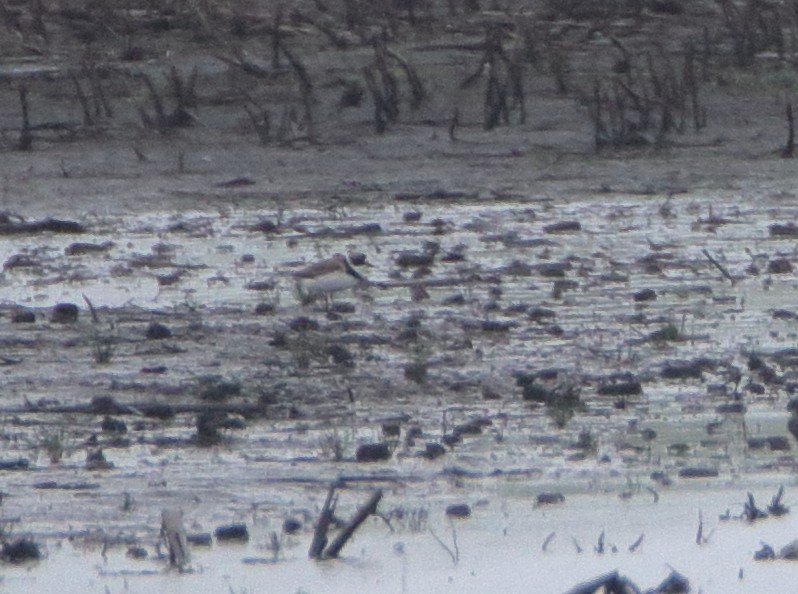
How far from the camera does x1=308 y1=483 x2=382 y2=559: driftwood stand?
568cm

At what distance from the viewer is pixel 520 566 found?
580cm

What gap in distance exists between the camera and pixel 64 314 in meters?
9.56

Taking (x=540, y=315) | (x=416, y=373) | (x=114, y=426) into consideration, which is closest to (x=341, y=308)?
(x=540, y=315)

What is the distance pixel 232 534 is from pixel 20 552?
524mm

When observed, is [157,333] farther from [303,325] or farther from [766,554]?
[766,554]

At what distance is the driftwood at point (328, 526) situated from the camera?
5.68m

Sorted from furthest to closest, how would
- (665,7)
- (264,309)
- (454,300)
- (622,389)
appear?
(665,7) < (454,300) < (264,309) < (622,389)

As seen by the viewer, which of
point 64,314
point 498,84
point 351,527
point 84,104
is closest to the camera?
point 351,527

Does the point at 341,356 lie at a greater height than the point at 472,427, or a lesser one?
lesser

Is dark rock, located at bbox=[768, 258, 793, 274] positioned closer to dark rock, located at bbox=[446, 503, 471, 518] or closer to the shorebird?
the shorebird

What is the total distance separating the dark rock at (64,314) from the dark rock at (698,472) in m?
3.46

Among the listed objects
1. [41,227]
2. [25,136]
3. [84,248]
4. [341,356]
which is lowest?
[25,136]

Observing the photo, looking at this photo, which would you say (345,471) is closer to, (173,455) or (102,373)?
(173,455)

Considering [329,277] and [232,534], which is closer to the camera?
[232,534]
